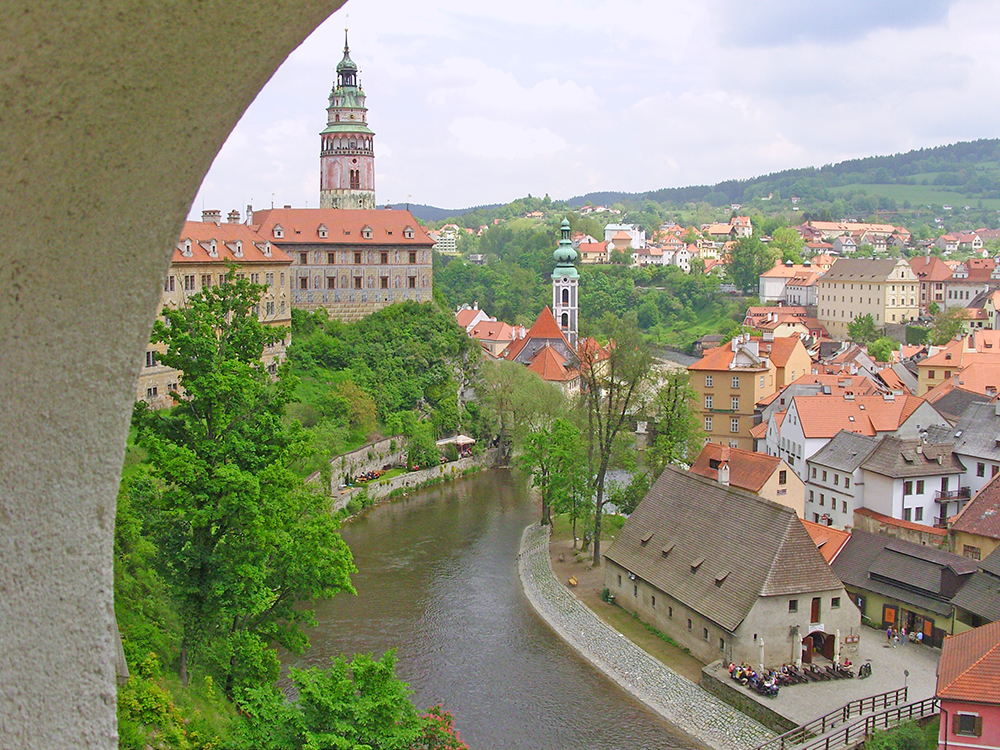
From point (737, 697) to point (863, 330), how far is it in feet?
165

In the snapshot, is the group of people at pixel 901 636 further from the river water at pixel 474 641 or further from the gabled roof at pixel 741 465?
the river water at pixel 474 641

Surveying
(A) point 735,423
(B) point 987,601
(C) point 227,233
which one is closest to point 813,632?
(B) point 987,601

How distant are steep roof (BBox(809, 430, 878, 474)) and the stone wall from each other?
10210 mm

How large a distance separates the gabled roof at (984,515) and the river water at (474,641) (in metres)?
9.68

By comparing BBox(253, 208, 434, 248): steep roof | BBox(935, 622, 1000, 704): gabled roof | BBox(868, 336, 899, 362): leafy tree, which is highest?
BBox(253, 208, 434, 248): steep roof

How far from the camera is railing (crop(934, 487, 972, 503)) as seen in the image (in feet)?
85.1

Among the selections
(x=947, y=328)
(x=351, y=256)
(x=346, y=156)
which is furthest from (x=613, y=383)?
(x=947, y=328)

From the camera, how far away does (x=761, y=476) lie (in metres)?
25.0

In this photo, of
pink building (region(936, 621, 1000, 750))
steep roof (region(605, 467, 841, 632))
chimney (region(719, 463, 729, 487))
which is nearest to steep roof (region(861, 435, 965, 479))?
chimney (region(719, 463, 729, 487))

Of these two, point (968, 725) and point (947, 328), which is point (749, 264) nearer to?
point (947, 328)

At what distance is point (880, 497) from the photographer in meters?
25.5

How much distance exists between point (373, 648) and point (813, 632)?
8920 millimetres

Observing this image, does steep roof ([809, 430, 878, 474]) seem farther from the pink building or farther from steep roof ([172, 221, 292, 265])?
Answer: steep roof ([172, 221, 292, 265])

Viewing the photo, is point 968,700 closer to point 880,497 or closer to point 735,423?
point 880,497
